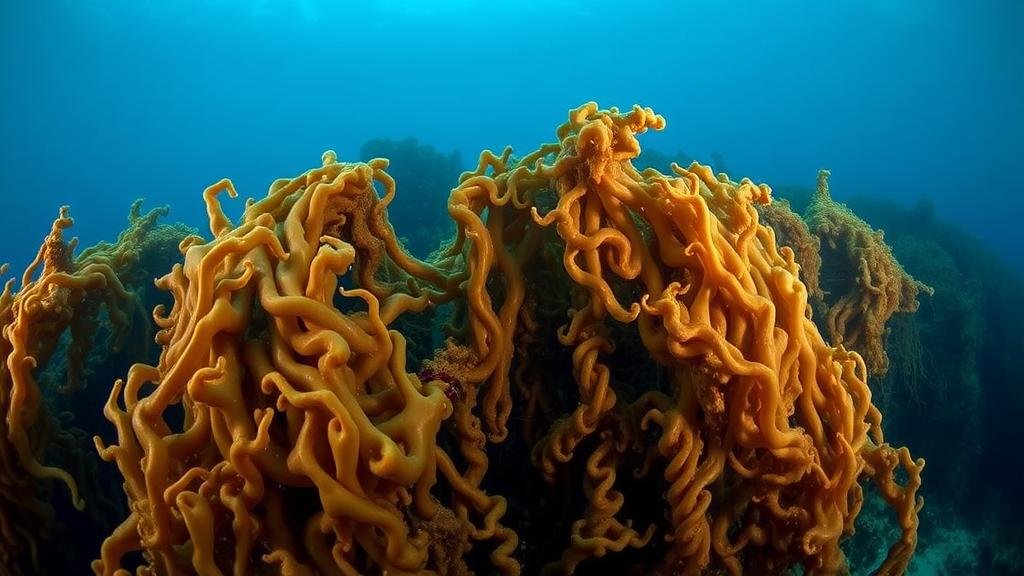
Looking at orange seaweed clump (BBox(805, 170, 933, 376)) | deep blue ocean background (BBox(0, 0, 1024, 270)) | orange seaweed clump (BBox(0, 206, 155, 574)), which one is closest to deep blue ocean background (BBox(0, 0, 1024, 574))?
deep blue ocean background (BBox(0, 0, 1024, 270))

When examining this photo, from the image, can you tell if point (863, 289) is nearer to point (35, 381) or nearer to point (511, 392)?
point (511, 392)

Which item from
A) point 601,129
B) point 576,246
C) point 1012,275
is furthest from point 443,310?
point 1012,275

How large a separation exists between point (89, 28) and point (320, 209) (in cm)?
11205

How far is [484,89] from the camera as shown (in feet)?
468

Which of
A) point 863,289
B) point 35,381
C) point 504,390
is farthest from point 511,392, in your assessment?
point 863,289

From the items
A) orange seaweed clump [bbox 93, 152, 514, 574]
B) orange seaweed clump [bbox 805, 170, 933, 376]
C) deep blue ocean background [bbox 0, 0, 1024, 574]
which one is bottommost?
orange seaweed clump [bbox 93, 152, 514, 574]

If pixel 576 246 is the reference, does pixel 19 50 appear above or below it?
above

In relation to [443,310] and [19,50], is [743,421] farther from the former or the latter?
[19,50]

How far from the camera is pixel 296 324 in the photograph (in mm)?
2543

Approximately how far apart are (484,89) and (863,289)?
483 ft

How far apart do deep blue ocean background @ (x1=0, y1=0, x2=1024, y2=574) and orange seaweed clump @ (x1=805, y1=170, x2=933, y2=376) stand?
17445 mm

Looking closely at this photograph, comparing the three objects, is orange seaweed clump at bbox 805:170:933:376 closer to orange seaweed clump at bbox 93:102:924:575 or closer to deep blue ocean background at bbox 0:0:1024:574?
orange seaweed clump at bbox 93:102:924:575

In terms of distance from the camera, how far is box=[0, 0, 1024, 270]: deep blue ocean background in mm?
79062

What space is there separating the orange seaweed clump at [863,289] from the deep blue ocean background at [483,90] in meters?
17.4
